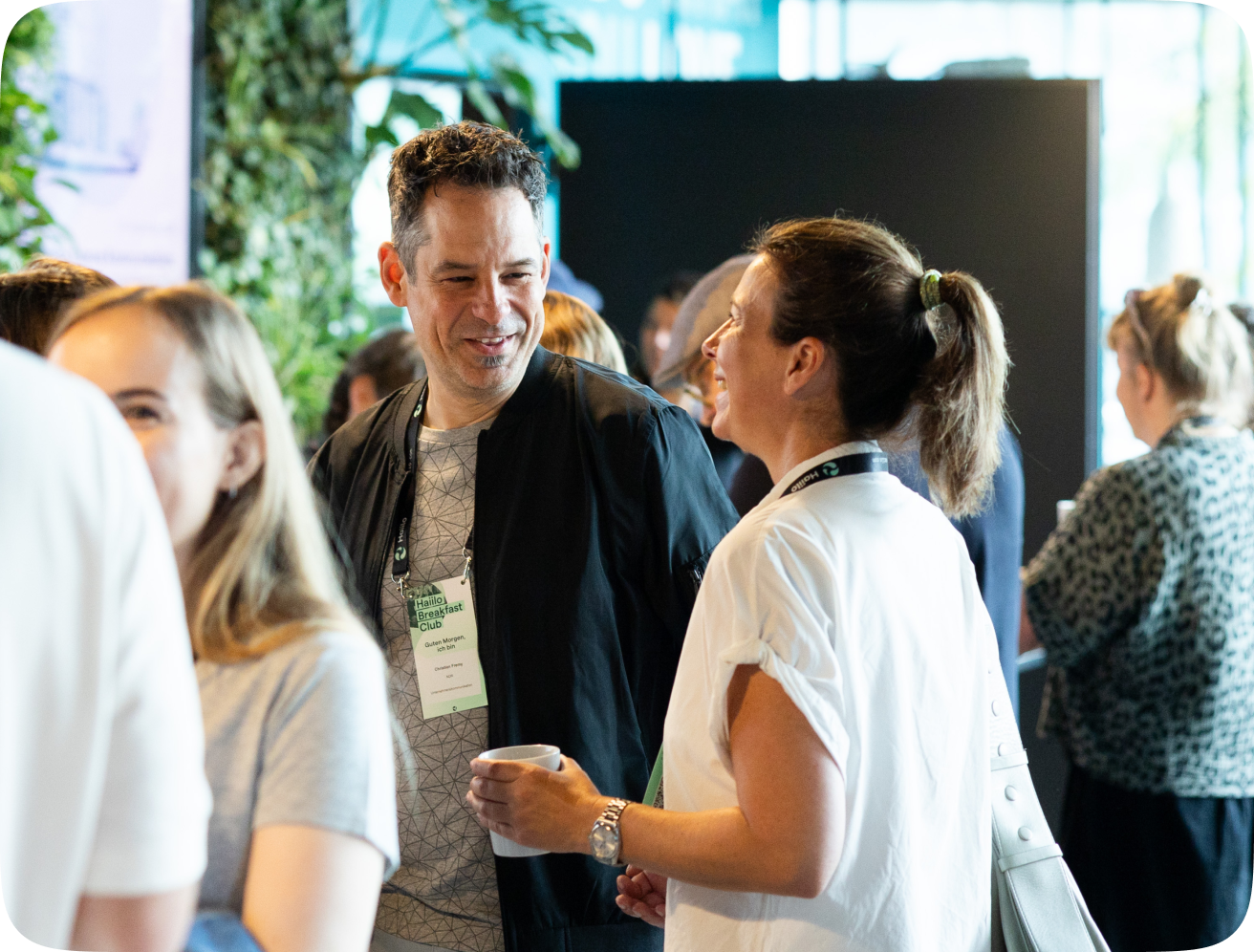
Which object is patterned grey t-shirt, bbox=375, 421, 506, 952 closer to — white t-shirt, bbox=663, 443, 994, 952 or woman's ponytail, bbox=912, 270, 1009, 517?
white t-shirt, bbox=663, 443, 994, 952

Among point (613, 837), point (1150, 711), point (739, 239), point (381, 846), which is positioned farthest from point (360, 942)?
point (739, 239)

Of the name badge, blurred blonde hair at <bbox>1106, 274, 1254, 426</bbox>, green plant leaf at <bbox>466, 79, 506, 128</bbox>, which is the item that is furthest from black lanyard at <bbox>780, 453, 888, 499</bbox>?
green plant leaf at <bbox>466, 79, 506, 128</bbox>

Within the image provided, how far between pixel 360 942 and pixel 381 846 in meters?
0.08

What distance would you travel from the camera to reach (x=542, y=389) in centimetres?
173

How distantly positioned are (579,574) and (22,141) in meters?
2.57

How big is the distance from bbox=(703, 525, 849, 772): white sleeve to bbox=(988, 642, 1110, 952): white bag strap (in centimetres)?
33

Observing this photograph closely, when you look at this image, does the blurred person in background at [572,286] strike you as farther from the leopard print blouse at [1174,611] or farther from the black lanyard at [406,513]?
the black lanyard at [406,513]

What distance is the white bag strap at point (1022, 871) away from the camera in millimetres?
1312

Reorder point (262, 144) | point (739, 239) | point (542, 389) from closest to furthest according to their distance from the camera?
1. point (542, 389)
2. point (739, 239)
3. point (262, 144)

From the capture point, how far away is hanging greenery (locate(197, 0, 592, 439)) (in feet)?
15.9

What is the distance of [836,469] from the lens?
4.31 ft

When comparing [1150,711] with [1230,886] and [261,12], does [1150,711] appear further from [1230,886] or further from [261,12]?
[261,12]

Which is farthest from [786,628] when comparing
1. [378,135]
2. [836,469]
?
[378,135]

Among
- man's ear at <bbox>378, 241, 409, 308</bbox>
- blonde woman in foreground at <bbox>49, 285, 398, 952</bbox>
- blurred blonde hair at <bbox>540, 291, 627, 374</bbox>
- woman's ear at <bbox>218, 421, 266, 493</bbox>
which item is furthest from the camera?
blurred blonde hair at <bbox>540, 291, 627, 374</bbox>
